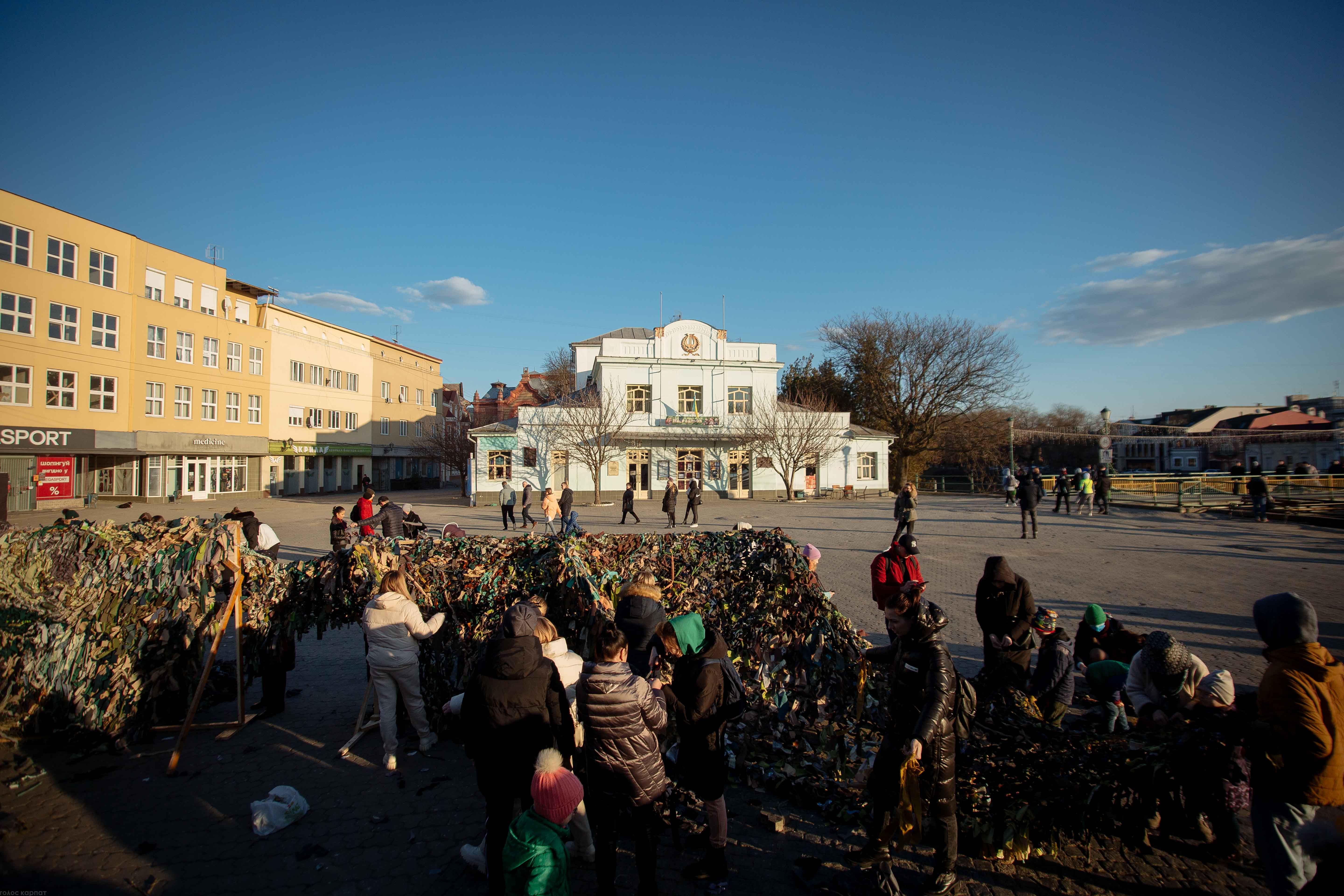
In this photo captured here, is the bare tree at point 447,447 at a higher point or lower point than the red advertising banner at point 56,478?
higher

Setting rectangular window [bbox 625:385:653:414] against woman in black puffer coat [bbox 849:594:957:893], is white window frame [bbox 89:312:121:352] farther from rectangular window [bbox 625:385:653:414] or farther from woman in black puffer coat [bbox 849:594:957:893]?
woman in black puffer coat [bbox 849:594:957:893]

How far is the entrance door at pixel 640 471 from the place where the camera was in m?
34.8

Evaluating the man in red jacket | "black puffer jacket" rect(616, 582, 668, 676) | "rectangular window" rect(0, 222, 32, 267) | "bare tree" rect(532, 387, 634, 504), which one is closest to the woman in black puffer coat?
"black puffer jacket" rect(616, 582, 668, 676)

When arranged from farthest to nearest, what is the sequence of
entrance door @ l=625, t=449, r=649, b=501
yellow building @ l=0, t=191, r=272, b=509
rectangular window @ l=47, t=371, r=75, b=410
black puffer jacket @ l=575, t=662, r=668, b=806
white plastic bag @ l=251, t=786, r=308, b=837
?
entrance door @ l=625, t=449, r=649, b=501 → rectangular window @ l=47, t=371, r=75, b=410 → yellow building @ l=0, t=191, r=272, b=509 → white plastic bag @ l=251, t=786, r=308, b=837 → black puffer jacket @ l=575, t=662, r=668, b=806

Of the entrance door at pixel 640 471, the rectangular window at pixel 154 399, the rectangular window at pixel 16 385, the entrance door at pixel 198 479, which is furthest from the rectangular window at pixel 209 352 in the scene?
the entrance door at pixel 640 471

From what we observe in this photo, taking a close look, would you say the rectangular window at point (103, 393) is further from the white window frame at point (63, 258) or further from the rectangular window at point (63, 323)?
the white window frame at point (63, 258)

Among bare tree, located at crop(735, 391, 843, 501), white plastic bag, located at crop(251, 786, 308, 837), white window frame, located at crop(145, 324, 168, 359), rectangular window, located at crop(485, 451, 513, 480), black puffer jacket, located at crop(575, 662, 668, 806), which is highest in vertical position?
white window frame, located at crop(145, 324, 168, 359)

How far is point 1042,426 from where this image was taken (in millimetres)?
69750

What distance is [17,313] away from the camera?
24859 mm

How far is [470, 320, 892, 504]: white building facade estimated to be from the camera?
33.3 m

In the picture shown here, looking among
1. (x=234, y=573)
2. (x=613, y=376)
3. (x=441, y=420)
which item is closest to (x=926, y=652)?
(x=234, y=573)

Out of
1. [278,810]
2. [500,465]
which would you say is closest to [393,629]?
[278,810]

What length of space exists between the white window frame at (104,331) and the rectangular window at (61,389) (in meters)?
1.85

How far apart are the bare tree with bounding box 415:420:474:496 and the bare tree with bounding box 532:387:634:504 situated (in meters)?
8.68
